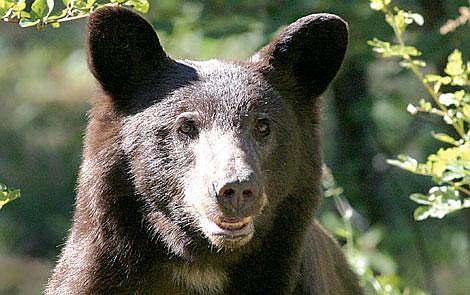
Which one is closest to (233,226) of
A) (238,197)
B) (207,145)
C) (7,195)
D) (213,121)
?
(238,197)

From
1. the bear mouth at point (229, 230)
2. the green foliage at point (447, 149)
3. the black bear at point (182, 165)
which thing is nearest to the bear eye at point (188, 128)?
the black bear at point (182, 165)

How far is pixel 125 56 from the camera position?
247 inches

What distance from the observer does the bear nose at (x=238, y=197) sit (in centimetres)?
553

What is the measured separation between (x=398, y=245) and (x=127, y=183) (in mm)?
6364

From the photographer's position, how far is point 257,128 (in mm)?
6020

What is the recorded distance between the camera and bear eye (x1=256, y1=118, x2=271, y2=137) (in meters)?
6.02

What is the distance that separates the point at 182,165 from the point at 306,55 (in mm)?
921

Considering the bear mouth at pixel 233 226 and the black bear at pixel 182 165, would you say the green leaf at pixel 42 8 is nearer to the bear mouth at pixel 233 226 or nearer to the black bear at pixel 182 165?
the black bear at pixel 182 165

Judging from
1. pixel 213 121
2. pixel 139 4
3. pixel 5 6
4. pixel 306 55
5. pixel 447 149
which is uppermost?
pixel 5 6

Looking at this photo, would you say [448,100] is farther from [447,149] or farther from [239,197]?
[239,197]

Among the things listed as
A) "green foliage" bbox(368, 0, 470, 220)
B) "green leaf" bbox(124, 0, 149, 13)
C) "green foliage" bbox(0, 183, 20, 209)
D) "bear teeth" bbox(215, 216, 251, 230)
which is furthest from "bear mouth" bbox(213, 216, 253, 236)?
"green foliage" bbox(368, 0, 470, 220)

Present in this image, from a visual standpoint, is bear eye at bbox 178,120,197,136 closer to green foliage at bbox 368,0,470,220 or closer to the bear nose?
the bear nose

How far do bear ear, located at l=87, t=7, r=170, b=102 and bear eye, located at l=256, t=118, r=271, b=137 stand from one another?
560 millimetres

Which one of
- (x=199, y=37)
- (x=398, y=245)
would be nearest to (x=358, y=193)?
(x=398, y=245)
